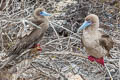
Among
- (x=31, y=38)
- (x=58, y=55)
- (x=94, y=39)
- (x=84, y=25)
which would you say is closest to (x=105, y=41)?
(x=94, y=39)

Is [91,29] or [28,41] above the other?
[91,29]

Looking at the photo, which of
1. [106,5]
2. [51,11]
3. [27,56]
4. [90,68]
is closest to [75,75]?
[90,68]

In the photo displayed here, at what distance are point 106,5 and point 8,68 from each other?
14.2 ft

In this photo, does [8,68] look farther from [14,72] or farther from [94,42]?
[94,42]

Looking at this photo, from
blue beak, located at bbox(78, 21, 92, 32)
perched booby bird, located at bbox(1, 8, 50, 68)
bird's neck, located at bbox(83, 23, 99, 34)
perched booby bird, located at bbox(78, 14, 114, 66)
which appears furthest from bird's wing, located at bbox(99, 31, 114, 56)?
perched booby bird, located at bbox(1, 8, 50, 68)

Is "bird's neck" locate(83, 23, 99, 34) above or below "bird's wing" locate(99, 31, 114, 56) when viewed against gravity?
above

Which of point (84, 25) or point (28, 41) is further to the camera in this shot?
point (28, 41)

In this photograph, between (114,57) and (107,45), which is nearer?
(107,45)

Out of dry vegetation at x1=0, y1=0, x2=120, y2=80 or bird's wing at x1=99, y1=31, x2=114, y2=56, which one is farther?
dry vegetation at x1=0, y1=0, x2=120, y2=80

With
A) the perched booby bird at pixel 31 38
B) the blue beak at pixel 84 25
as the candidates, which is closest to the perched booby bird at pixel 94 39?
the blue beak at pixel 84 25

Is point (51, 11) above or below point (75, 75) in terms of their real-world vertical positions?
above

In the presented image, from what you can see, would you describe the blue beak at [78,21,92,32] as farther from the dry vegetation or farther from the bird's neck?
the dry vegetation

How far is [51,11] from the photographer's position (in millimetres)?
7098

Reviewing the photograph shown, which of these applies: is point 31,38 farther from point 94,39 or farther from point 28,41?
point 94,39
